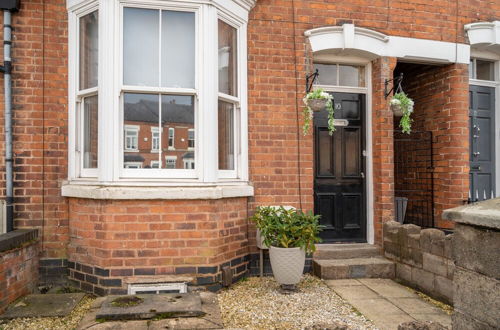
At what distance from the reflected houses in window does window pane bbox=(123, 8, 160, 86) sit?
20cm

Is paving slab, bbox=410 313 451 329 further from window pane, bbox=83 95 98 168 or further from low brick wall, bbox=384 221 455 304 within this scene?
window pane, bbox=83 95 98 168

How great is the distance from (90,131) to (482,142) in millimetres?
5860

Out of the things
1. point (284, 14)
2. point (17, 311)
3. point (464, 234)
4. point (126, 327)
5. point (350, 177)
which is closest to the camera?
point (464, 234)

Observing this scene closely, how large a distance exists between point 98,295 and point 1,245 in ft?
3.66

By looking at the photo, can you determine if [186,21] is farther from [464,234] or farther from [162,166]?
[464,234]

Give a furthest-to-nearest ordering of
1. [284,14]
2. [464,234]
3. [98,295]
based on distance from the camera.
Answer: [284,14]
[98,295]
[464,234]

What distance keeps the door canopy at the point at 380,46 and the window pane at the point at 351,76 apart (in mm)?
296

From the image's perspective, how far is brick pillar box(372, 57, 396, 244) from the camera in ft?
18.6

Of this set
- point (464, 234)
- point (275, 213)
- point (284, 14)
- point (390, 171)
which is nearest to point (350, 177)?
point (390, 171)

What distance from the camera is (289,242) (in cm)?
447

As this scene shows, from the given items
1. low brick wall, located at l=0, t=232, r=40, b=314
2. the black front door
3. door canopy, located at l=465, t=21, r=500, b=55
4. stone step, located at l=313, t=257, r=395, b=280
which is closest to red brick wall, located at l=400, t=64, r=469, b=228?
door canopy, located at l=465, t=21, r=500, b=55

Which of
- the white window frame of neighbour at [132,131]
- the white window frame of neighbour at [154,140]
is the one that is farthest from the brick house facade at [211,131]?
the white window frame of neighbour at [154,140]

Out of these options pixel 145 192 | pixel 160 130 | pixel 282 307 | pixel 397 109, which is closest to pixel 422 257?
pixel 282 307

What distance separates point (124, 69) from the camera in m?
4.52
